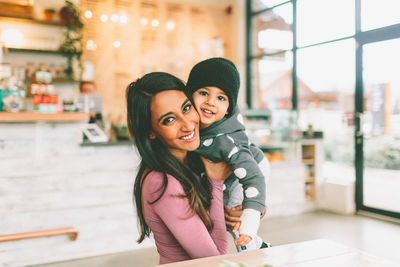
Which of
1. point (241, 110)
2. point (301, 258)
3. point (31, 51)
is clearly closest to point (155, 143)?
point (301, 258)

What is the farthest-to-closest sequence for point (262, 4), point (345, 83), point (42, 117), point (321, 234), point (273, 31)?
point (262, 4), point (273, 31), point (345, 83), point (321, 234), point (42, 117)

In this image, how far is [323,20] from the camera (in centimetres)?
575

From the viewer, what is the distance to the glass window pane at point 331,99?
5.33 m

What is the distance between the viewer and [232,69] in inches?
49.4

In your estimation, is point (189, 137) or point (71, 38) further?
point (71, 38)

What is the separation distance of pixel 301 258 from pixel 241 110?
13.9ft

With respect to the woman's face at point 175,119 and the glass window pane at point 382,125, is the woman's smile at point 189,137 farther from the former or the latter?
the glass window pane at point 382,125

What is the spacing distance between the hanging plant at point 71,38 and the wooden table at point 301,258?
5.04 metres

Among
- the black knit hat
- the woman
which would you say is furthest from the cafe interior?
the black knit hat

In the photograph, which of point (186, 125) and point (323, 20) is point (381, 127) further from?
point (186, 125)

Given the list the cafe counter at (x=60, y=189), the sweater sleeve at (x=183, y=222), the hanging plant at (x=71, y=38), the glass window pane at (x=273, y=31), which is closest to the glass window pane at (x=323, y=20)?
the glass window pane at (x=273, y=31)

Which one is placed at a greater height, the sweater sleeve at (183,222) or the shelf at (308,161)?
the sweater sleeve at (183,222)

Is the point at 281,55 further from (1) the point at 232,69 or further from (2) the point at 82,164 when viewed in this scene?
(1) the point at 232,69

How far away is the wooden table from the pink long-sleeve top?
0.05 metres
